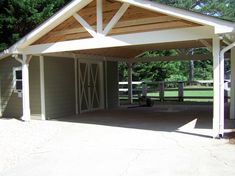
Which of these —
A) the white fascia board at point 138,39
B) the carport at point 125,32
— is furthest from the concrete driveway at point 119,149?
the white fascia board at point 138,39

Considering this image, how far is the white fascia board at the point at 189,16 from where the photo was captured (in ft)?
23.4

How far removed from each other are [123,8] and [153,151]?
385 centimetres

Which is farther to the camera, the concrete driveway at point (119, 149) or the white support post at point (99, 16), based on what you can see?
the white support post at point (99, 16)

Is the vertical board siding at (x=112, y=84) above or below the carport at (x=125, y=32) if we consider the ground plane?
below

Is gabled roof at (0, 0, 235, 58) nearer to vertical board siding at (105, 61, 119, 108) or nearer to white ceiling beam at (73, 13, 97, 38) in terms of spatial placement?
white ceiling beam at (73, 13, 97, 38)

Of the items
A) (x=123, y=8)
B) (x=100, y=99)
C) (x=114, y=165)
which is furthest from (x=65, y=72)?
(x=114, y=165)

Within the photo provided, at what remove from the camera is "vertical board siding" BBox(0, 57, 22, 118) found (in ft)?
41.5

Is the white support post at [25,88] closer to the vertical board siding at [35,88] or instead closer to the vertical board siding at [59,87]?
the vertical board siding at [35,88]

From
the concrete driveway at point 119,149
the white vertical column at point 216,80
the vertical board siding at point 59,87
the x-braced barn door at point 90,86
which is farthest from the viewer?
the x-braced barn door at point 90,86

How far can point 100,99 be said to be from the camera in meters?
15.2

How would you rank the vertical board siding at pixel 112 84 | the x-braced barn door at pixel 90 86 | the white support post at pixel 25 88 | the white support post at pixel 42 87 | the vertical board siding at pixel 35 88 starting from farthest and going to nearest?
the vertical board siding at pixel 112 84
the x-braced barn door at pixel 90 86
the vertical board siding at pixel 35 88
the white support post at pixel 42 87
the white support post at pixel 25 88

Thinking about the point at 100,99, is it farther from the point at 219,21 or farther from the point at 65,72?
the point at 219,21

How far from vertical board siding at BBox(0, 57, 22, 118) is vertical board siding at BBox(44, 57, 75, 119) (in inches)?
53.8

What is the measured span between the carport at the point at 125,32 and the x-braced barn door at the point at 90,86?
1976mm
